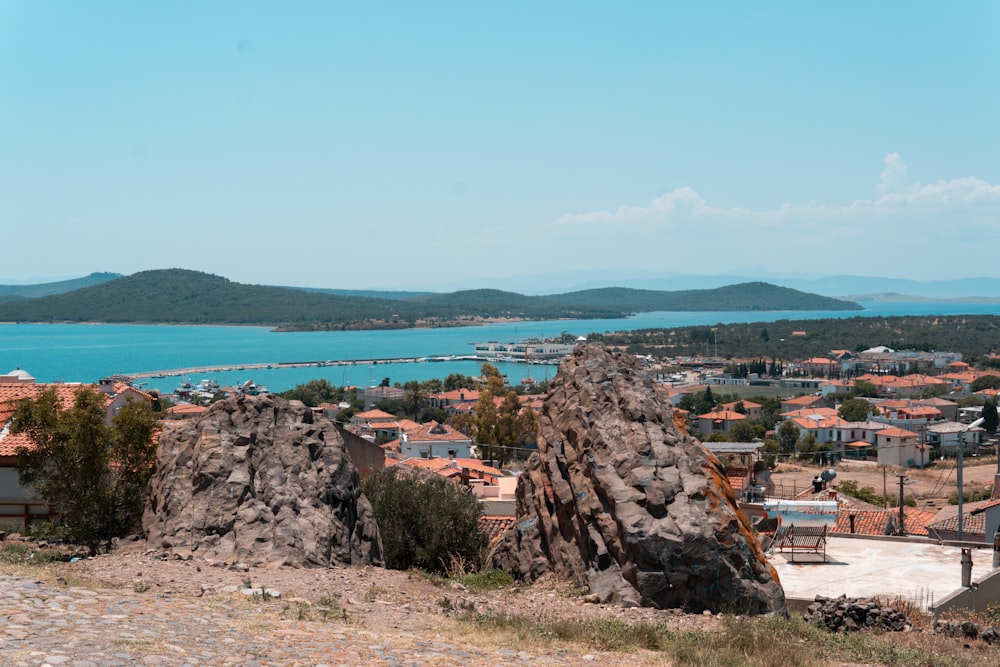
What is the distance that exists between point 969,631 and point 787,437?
6453cm

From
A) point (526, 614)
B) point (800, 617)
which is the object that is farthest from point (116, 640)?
point (800, 617)

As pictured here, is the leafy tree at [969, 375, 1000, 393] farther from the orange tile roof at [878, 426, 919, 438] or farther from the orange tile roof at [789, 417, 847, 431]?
the orange tile roof at [878, 426, 919, 438]

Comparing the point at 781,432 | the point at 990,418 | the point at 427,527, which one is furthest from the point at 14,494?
the point at 990,418

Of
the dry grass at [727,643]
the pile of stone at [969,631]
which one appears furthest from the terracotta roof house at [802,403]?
the dry grass at [727,643]

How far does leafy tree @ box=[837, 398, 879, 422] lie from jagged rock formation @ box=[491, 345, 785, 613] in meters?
78.3

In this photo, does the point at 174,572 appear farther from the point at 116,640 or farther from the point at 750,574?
the point at 750,574

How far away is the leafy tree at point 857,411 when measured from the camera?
87.0 metres

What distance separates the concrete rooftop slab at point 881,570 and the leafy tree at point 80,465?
943cm

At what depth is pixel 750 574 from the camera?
1109 centimetres

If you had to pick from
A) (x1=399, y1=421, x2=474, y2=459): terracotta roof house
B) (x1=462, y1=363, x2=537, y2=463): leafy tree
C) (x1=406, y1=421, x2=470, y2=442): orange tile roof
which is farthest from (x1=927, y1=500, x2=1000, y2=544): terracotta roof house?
(x1=406, y1=421, x2=470, y2=442): orange tile roof

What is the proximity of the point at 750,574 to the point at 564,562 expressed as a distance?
233cm

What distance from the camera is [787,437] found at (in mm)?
73000

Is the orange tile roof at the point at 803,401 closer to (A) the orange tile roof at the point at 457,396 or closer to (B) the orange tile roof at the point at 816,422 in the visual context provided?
(B) the orange tile roof at the point at 816,422

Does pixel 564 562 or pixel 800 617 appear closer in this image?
pixel 800 617
